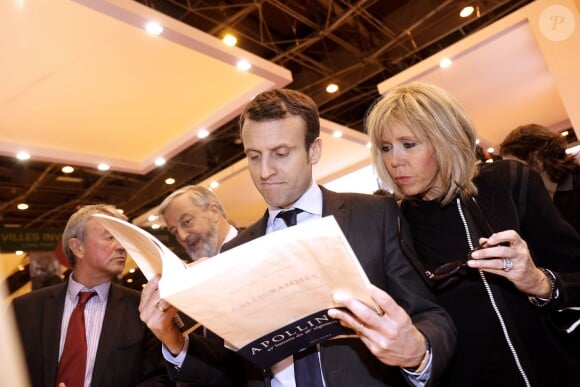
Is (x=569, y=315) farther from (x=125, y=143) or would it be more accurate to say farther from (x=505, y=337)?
(x=125, y=143)

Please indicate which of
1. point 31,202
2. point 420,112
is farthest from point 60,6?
point 31,202

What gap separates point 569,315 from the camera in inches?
57.6

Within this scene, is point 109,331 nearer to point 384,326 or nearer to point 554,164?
point 384,326

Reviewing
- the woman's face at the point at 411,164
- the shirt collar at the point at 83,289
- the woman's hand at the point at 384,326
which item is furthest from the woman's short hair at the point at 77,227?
the woman's hand at the point at 384,326

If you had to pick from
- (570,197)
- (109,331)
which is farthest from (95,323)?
(570,197)

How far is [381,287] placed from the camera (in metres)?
1.39

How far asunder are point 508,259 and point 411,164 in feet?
1.50

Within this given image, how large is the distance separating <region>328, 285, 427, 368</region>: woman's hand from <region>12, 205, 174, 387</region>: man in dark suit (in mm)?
1644

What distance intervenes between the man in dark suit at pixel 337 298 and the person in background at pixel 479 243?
12 centimetres

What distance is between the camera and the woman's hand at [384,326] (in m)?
0.96

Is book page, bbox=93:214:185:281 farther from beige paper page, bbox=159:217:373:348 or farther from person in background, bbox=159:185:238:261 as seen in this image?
person in background, bbox=159:185:238:261

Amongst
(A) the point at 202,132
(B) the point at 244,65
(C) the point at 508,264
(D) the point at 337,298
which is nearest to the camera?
(D) the point at 337,298

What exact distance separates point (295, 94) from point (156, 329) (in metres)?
0.95

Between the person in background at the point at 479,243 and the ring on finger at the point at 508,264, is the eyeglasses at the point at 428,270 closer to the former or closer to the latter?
the person in background at the point at 479,243
